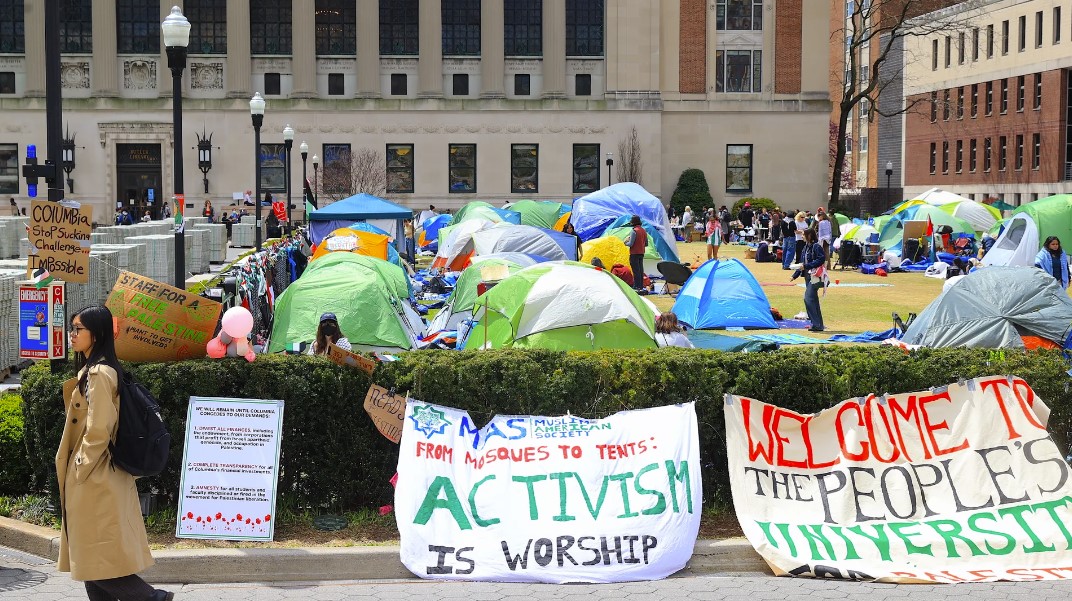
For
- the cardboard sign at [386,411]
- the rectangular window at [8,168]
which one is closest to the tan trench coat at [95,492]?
the cardboard sign at [386,411]

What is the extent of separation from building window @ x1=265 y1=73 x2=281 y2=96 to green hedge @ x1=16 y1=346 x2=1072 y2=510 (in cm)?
6015

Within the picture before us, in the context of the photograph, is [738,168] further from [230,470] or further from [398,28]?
[230,470]

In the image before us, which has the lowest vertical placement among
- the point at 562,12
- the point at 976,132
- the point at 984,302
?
the point at 984,302

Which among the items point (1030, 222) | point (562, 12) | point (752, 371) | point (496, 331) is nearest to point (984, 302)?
point (496, 331)

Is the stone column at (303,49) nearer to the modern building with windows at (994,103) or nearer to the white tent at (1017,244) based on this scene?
the modern building with windows at (994,103)

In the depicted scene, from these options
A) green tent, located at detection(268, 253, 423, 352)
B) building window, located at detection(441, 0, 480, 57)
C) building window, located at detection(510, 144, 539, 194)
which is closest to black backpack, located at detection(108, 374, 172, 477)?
green tent, located at detection(268, 253, 423, 352)

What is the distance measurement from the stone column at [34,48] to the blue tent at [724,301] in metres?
53.3

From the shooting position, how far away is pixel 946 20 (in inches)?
2953

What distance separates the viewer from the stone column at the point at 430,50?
220 ft

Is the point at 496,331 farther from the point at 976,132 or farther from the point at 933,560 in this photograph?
the point at 976,132

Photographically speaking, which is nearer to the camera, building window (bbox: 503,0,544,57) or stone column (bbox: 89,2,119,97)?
stone column (bbox: 89,2,119,97)

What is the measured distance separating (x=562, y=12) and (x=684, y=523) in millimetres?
61774

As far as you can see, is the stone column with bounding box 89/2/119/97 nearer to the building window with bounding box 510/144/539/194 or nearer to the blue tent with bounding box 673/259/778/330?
the building window with bounding box 510/144/539/194

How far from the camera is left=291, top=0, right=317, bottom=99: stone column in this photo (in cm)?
6619
